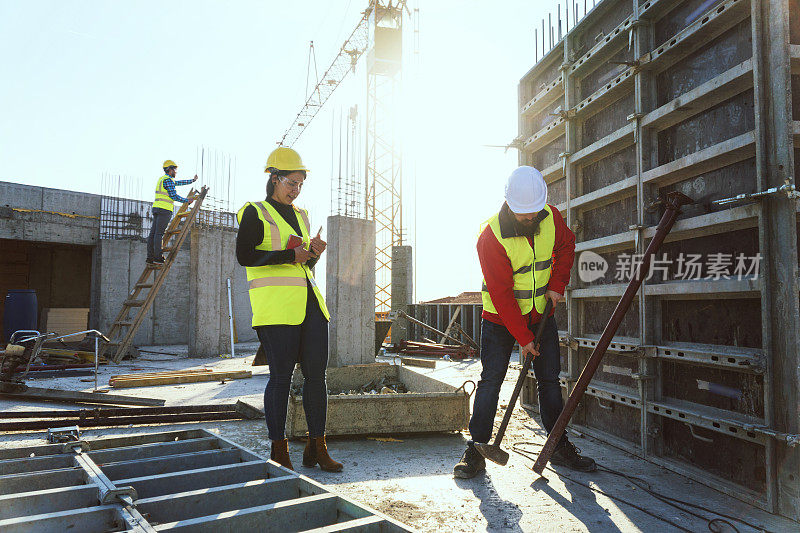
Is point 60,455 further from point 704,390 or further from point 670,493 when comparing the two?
point 704,390

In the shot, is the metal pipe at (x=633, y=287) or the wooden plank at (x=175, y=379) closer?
the metal pipe at (x=633, y=287)

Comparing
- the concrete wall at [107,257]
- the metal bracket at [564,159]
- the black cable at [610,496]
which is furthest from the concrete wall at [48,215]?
the black cable at [610,496]

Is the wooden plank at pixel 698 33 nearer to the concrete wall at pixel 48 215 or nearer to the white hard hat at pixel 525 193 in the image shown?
the white hard hat at pixel 525 193

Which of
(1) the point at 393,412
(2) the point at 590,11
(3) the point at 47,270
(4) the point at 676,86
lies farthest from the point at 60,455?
(3) the point at 47,270

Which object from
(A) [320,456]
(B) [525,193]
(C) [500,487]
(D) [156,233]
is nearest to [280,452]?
(A) [320,456]

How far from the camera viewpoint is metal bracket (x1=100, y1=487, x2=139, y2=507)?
2.07 metres

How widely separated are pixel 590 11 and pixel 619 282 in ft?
7.98

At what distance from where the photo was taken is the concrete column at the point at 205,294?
38.0 feet

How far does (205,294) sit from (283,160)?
9.17 metres

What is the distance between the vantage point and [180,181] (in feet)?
34.7

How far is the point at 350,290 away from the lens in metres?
8.05

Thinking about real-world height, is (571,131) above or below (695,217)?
above

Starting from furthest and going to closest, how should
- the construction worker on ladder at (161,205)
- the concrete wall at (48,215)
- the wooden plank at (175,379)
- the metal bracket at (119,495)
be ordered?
the concrete wall at (48,215), the construction worker on ladder at (161,205), the wooden plank at (175,379), the metal bracket at (119,495)

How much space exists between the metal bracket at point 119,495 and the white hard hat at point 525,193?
256cm
